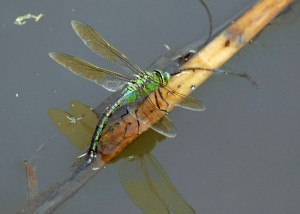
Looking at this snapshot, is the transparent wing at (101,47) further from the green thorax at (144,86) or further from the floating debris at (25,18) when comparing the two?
the floating debris at (25,18)

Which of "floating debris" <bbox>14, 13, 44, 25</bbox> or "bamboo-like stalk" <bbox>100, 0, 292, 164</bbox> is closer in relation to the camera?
"bamboo-like stalk" <bbox>100, 0, 292, 164</bbox>

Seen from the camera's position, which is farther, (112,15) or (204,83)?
(112,15)

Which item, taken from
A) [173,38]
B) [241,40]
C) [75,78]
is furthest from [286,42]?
[75,78]

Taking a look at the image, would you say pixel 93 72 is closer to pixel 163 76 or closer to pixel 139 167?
pixel 163 76

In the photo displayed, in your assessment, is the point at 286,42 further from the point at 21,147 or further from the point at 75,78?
the point at 21,147

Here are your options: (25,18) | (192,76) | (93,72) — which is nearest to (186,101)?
(192,76)

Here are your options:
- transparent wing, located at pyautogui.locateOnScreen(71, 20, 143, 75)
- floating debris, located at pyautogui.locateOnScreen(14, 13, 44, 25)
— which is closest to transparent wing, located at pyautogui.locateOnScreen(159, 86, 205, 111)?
transparent wing, located at pyautogui.locateOnScreen(71, 20, 143, 75)

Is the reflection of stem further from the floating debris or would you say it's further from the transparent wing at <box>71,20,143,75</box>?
the floating debris

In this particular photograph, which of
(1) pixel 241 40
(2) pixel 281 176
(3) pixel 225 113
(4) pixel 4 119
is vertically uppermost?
(4) pixel 4 119
